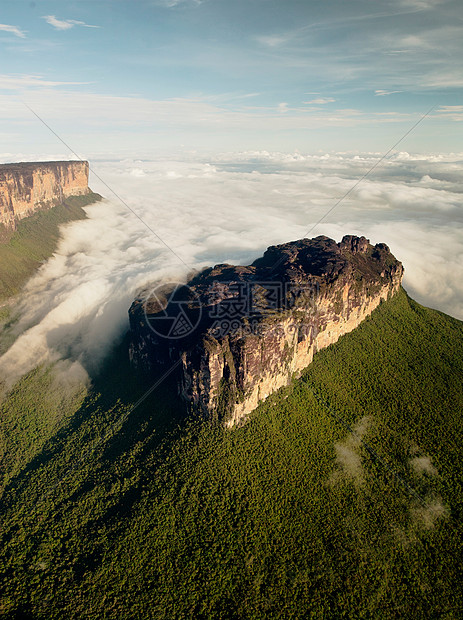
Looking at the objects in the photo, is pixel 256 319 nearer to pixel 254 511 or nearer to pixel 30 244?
pixel 254 511

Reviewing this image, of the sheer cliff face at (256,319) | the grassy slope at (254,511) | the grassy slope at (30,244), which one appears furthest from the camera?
the grassy slope at (30,244)

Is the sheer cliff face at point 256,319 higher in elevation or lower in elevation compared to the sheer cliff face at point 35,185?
lower

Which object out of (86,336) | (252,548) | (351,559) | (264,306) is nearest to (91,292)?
(86,336)

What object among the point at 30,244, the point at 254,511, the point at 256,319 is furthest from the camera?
the point at 30,244

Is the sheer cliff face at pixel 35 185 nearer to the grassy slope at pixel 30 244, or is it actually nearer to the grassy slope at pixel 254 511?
the grassy slope at pixel 30 244

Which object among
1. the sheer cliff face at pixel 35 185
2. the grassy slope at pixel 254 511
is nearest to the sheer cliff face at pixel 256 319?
the grassy slope at pixel 254 511

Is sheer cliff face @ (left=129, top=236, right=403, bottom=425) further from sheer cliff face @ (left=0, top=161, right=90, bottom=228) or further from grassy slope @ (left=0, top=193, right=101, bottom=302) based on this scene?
sheer cliff face @ (left=0, top=161, right=90, bottom=228)

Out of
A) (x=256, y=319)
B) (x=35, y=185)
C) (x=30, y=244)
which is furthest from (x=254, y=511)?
(x=35, y=185)

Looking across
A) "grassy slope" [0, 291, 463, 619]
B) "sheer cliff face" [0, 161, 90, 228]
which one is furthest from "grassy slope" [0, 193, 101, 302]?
"grassy slope" [0, 291, 463, 619]
